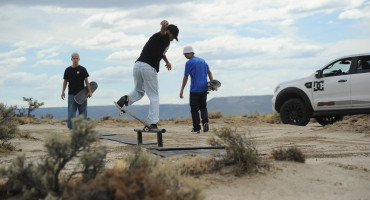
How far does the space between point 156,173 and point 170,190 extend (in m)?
0.21

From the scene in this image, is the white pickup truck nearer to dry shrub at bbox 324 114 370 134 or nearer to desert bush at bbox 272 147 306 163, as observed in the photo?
dry shrub at bbox 324 114 370 134

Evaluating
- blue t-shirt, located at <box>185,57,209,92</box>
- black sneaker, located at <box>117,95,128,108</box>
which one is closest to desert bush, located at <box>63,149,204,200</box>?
black sneaker, located at <box>117,95,128,108</box>

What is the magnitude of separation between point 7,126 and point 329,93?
8.99m

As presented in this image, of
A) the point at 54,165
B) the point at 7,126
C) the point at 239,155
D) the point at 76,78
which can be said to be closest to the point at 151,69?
the point at 7,126

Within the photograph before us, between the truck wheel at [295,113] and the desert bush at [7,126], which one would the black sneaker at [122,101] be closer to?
the desert bush at [7,126]

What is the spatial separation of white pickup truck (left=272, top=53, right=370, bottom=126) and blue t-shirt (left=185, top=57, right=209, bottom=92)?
139 inches

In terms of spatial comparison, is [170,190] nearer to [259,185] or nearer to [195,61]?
[259,185]

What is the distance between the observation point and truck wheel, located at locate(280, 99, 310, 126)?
15.4 meters

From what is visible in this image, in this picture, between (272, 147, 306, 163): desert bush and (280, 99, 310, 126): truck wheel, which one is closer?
(272, 147, 306, 163): desert bush

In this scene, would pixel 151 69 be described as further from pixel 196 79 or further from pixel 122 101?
pixel 196 79

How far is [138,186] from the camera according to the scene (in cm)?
407

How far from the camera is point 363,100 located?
45.0ft

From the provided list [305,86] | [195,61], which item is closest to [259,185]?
[195,61]

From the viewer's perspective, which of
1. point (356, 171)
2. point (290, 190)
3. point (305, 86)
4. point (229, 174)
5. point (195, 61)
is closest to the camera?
point (290, 190)
